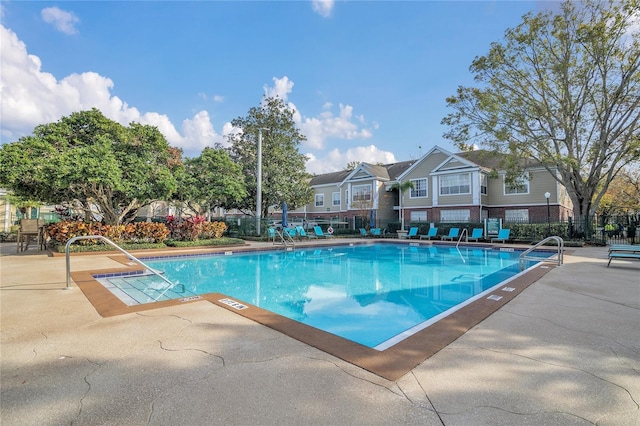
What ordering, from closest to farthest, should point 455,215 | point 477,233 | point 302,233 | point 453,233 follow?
1. point 302,233
2. point 477,233
3. point 453,233
4. point 455,215

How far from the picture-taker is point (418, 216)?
27109mm

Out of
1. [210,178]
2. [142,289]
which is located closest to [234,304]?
[142,289]

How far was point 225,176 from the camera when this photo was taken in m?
18.4

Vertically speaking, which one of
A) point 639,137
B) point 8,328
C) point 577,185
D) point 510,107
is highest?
point 510,107

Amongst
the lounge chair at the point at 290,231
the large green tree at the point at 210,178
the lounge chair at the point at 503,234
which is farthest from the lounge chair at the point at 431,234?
the large green tree at the point at 210,178

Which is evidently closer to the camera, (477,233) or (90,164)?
(90,164)

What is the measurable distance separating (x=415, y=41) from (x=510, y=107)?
9.91 metres

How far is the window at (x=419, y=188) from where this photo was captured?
26.9 meters

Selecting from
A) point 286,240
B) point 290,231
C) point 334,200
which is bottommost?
point 286,240

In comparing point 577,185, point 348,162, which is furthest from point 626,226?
point 348,162

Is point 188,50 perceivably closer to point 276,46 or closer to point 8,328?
point 276,46

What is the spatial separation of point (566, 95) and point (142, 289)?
2252 cm

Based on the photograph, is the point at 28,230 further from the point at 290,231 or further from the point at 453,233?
the point at 453,233

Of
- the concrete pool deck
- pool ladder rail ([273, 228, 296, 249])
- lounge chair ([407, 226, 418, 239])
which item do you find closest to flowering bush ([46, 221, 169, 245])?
pool ladder rail ([273, 228, 296, 249])
